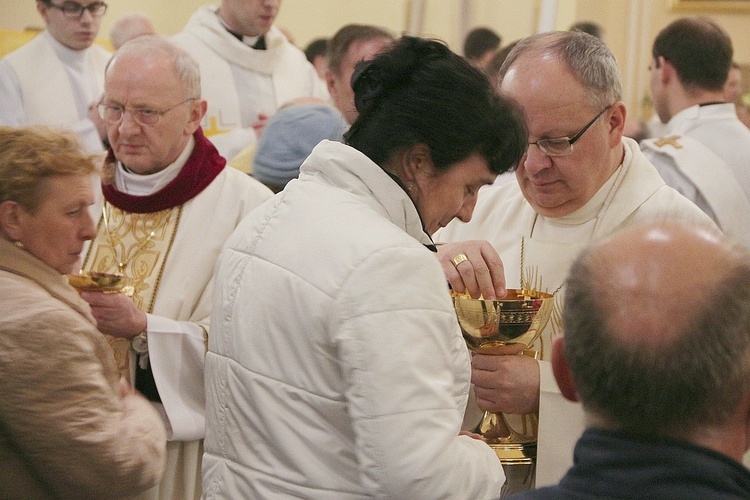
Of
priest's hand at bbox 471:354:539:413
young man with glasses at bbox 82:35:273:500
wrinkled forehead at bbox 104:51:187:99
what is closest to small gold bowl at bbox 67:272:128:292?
young man with glasses at bbox 82:35:273:500

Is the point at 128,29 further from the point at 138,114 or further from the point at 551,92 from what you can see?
the point at 551,92

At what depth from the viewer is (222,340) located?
7.23ft

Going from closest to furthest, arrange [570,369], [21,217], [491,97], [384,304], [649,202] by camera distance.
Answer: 1. [570,369]
2. [384,304]
3. [491,97]
4. [21,217]
5. [649,202]

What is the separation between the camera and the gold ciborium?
2.50m

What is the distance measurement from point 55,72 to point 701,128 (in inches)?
140

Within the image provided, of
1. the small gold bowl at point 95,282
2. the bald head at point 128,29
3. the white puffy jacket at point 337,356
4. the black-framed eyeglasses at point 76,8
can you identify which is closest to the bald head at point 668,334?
the white puffy jacket at point 337,356

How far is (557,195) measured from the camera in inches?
120

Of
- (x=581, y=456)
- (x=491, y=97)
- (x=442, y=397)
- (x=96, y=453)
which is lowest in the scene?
(x=96, y=453)

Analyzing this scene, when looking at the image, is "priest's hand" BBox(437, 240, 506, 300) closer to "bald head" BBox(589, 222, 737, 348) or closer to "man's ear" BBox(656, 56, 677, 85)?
"bald head" BBox(589, 222, 737, 348)

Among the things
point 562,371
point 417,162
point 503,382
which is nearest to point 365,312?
point 417,162

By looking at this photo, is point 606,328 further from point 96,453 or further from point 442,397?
point 96,453

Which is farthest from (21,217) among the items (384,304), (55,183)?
(384,304)

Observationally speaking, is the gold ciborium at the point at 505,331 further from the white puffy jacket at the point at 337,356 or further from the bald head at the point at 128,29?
the bald head at the point at 128,29

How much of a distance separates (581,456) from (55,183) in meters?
1.74
